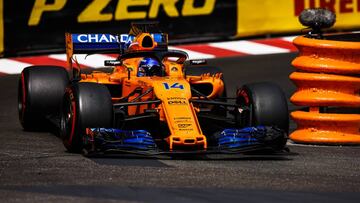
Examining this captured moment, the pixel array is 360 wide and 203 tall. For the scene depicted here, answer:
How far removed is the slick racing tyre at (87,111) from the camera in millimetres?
11125

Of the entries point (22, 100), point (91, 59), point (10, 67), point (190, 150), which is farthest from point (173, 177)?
point (91, 59)

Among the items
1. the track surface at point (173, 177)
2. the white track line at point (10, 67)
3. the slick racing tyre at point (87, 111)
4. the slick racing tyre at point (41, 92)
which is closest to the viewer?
the track surface at point (173, 177)

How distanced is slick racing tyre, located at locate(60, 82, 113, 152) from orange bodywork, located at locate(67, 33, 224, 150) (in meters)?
0.53

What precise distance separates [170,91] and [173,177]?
5.74ft

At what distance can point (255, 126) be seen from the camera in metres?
11.6

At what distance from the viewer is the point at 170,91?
37.8 feet

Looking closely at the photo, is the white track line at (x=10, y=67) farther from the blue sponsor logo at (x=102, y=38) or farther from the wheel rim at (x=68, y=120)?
the wheel rim at (x=68, y=120)

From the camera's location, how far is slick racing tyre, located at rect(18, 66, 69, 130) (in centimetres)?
1299

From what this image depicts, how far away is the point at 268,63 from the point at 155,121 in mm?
6560

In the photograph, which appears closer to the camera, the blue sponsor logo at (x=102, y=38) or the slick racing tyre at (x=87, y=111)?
the slick racing tyre at (x=87, y=111)

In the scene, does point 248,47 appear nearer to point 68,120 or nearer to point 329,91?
point 329,91

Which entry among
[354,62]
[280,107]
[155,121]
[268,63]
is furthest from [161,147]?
[268,63]

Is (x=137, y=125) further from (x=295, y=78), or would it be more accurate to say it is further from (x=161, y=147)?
(x=295, y=78)

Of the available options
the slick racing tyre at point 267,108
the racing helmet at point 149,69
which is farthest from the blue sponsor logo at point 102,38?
the slick racing tyre at point 267,108
